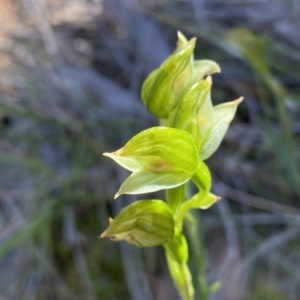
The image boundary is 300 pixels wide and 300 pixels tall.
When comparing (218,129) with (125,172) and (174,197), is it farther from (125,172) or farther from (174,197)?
(125,172)

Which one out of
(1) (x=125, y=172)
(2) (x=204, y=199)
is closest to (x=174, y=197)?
(2) (x=204, y=199)

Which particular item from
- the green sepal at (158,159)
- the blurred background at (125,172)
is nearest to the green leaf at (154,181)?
the green sepal at (158,159)

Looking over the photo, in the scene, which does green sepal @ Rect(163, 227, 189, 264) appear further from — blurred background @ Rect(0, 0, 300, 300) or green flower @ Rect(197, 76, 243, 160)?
blurred background @ Rect(0, 0, 300, 300)

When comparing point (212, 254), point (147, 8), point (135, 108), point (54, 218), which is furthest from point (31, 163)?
point (147, 8)

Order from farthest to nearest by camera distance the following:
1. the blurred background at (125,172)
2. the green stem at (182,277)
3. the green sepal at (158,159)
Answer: the blurred background at (125,172) → the green stem at (182,277) → the green sepal at (158,159)

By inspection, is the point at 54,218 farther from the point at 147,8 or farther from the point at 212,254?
the point at 147,8

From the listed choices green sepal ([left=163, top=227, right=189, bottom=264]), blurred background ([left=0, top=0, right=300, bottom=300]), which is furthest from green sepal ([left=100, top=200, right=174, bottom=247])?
blurred background ([left=0, top=0, right=300, bottom=300])

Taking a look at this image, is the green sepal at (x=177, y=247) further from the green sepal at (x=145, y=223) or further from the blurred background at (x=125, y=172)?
the blurred background at (x=125, y=172)
